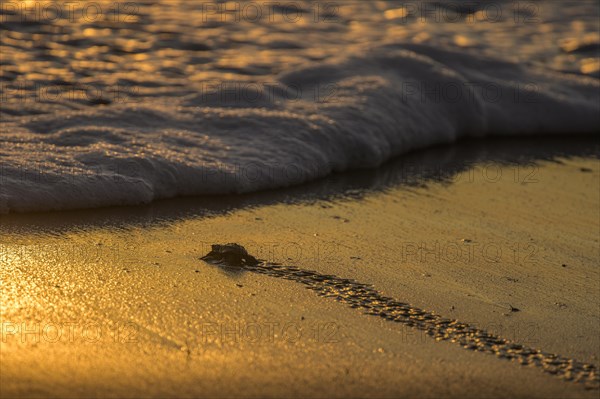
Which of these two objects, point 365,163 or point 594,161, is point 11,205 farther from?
point 594,161

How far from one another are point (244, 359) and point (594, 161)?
3734mm

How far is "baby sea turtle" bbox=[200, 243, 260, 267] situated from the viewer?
3.55 meters

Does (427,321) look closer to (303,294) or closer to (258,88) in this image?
(303,294)

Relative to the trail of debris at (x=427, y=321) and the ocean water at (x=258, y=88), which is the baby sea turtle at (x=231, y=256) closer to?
the trail of debris at (x=427, y=321)

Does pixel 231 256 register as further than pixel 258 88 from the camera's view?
No

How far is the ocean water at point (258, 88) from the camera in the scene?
473 centimetres

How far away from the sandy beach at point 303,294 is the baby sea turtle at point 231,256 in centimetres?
6

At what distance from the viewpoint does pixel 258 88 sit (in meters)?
6.12

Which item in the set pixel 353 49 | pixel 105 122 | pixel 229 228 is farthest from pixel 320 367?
pixel 353 49

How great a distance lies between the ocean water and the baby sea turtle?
954 mm

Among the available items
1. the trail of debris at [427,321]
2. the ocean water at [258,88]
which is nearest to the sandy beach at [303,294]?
the trail of debris at [427,321]

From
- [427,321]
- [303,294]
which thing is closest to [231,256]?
[303,294]

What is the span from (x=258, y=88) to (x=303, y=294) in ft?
9.93

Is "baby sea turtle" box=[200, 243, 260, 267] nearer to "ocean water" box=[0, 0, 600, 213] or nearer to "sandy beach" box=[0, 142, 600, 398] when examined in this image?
"sandy beach" box=[0, 142, 600, 398]
